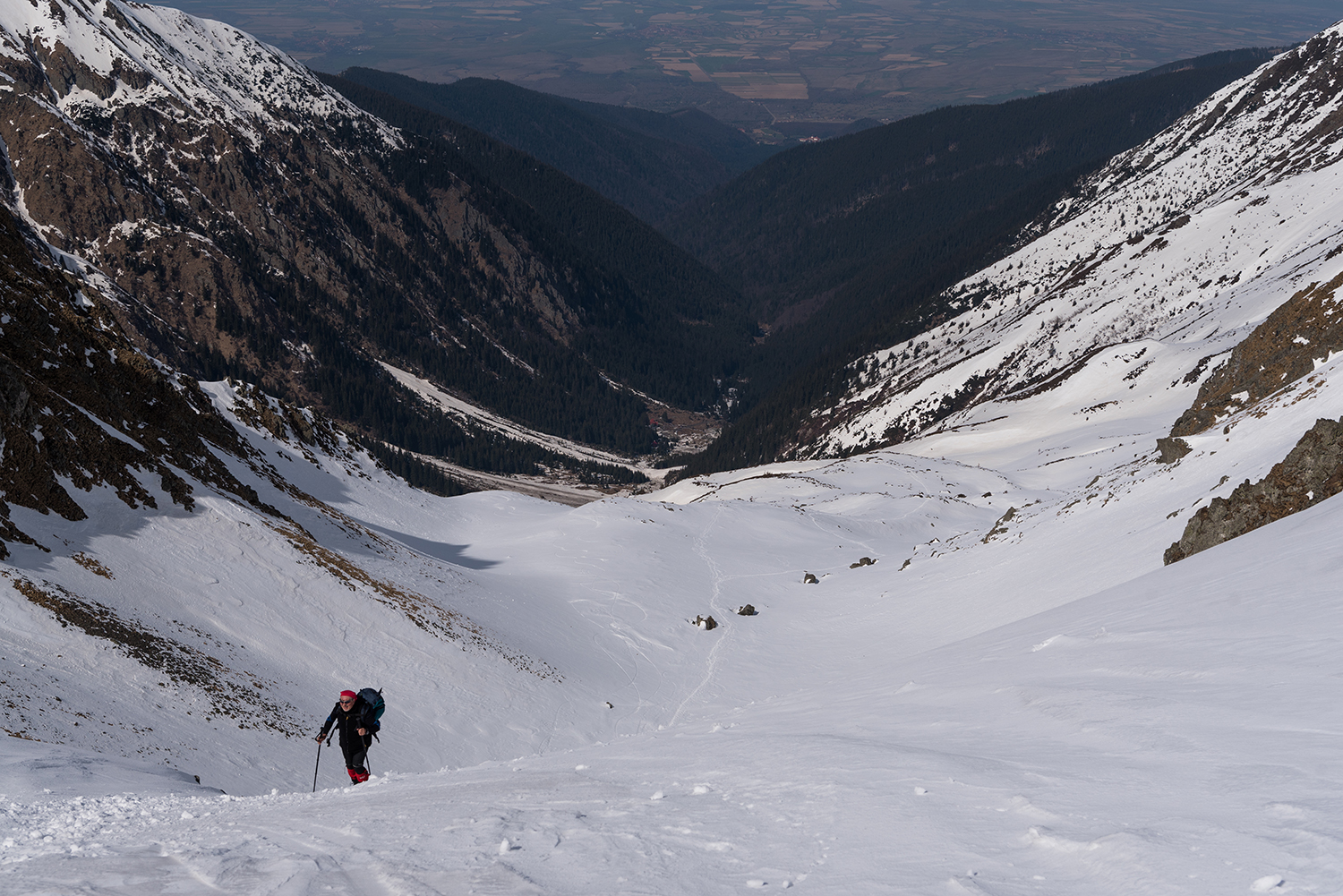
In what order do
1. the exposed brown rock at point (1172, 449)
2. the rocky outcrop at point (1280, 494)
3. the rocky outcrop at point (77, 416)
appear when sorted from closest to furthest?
1. the rocky outcrop at point (1280, 494)
2. the rocky outcrop at point (77, 416)
3. the exposed brown rock at point (1172, 449)

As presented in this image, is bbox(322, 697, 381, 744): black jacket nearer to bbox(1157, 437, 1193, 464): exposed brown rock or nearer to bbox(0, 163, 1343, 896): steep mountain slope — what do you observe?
bbox(0, 163, 1343, 896): steep mountain slope

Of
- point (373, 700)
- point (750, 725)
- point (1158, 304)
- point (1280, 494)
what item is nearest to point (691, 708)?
point (750, 725)

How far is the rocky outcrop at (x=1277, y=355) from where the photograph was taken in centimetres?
4181

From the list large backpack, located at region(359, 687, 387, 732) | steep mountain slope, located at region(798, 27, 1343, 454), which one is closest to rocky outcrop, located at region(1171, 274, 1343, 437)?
large backpack, located at region(359, 687, 387, 732)

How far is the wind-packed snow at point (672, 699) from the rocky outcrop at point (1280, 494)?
2266 mm

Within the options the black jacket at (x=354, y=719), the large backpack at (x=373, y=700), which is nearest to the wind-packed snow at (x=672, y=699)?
the black jacket at (x=354, y=719)

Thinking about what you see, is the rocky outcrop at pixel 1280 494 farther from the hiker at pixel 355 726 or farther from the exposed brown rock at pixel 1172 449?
the hiker at pixel 355 726

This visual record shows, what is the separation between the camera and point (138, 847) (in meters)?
9.64

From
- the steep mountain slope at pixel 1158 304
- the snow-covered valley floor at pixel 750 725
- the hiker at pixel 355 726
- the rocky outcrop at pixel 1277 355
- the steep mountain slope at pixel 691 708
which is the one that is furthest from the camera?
the steep mountain slope at pixel 1158 304

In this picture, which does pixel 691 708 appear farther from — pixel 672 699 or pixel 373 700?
pixel 373 700

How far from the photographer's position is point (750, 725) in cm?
1845

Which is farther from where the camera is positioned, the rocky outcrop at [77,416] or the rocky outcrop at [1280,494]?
the rocky outcrop at [77,416]

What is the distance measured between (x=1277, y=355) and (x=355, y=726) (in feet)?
166

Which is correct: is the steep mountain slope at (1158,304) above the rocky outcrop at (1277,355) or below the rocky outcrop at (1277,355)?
above
